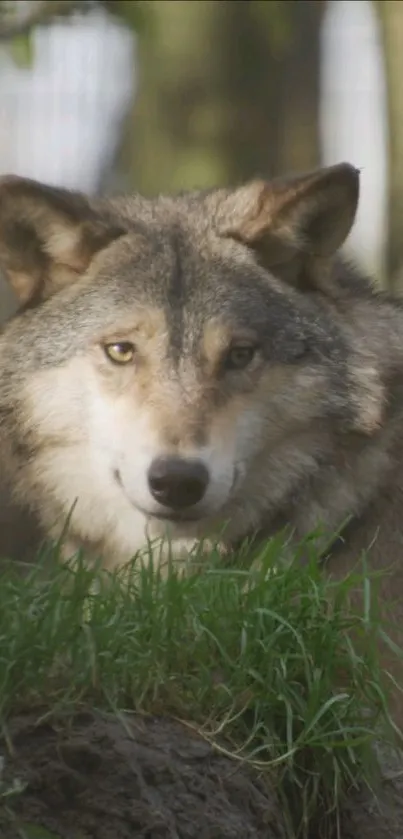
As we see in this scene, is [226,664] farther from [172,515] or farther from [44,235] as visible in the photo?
[44,235]

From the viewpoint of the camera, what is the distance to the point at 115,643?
3.73 meters

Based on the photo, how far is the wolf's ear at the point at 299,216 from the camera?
5195 millimetres

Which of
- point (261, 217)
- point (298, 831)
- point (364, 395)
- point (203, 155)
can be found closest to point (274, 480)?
point (364, 395)

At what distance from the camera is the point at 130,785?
3.44 m

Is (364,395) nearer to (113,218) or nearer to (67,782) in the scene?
(113,218)

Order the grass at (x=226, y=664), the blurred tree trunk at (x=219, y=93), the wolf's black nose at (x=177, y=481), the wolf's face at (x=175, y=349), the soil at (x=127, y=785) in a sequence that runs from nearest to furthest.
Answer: the soil at (x=127, y=785)
the grass at (x=226, y=664)
the wolf's black nose at (x=177, y=481)
the wolf's face at (x=175, y=349)
the blurred tree trunk at (x=219, y=93)

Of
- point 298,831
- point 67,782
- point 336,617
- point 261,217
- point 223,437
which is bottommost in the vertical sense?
point 298,831

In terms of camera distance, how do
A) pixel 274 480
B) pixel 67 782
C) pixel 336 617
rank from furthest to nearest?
1. pixel 274 480
2. pixel 336 617
3. pixel 67 782

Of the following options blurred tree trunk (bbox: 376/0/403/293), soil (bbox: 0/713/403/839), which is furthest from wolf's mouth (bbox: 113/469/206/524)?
blurred tree trunk (bbox: 376/0/403/293)

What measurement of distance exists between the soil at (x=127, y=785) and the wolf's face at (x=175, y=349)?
1.25 m

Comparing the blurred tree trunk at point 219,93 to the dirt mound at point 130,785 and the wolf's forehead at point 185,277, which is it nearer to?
the wolf's forehead at point 185,277

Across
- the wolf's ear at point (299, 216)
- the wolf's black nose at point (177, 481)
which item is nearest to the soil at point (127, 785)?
the wolf's black nose at point (177, 481)

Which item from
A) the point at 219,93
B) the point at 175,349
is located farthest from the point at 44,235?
the point at 219,93

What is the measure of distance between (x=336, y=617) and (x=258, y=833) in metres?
0.63
